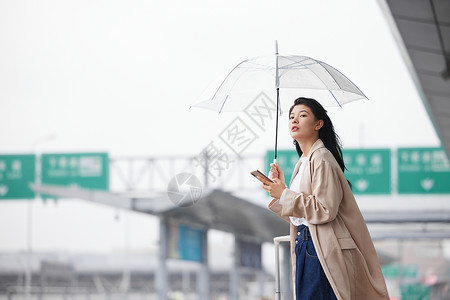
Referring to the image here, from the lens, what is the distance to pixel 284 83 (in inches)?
201

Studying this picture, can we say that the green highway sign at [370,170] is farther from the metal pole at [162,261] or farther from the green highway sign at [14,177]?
the green highway sign at [14,177]

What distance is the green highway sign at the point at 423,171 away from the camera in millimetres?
24531

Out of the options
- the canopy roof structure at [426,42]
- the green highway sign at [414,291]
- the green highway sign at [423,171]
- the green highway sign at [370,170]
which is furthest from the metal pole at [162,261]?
the green highway sign at [423,171]

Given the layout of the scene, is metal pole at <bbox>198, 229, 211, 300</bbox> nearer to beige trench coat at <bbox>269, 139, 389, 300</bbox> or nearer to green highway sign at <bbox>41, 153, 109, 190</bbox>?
green highway sign at <bbox>41, 153, 109, 190</bbox>

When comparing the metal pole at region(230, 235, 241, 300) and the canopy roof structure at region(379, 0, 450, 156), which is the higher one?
the canopy roof structure at region(379, 0, 450, 156)

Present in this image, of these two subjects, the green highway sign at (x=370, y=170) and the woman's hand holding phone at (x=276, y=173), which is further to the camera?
the green highway sign at (x=370, y=170)

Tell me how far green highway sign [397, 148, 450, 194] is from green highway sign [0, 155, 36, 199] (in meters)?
11.3

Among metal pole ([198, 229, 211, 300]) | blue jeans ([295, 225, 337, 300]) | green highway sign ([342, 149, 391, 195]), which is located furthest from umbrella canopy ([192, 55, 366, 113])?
green highway sign ([342, 149, 391, 195])

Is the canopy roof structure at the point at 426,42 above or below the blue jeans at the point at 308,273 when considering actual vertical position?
above

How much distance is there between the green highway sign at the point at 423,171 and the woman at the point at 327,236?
2088 cm

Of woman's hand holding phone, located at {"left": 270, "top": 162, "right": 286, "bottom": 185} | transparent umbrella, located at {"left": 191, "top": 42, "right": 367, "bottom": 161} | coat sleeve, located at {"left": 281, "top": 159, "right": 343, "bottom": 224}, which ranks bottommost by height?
coat sleeve, located at {"left": 281, "top": 159, "right": 343, "bottom": 224}

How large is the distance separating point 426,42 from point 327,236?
7.55m

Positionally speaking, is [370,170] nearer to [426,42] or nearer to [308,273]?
[426,42]

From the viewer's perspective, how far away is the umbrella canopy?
199 inches
